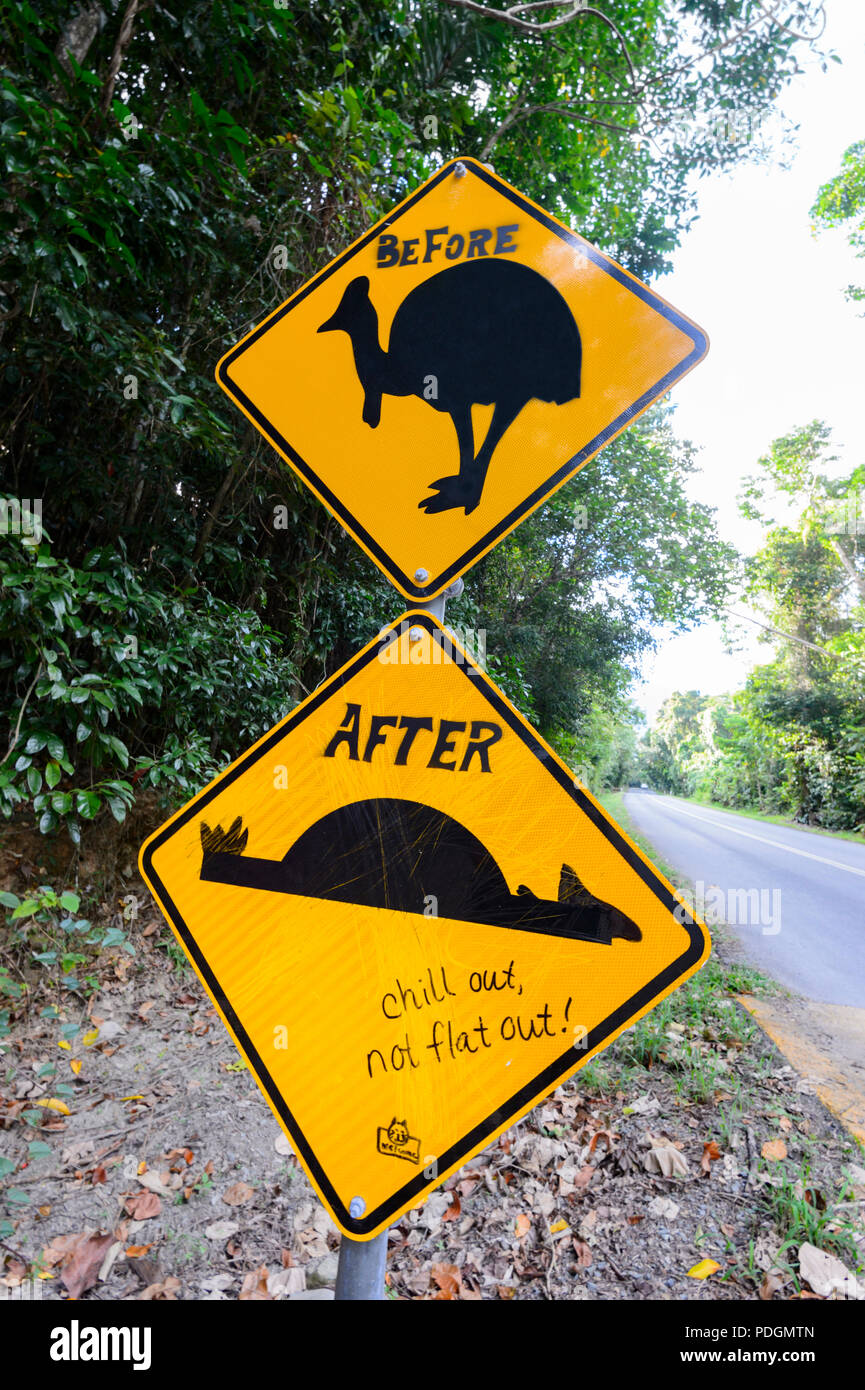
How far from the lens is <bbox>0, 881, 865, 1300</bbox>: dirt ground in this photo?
2107 millimetres

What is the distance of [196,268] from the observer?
397 centimetres

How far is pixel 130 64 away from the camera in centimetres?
421

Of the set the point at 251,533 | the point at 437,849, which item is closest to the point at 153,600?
the point at 251,533

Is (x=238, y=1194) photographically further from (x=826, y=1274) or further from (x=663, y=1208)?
(x=826, y=1274)

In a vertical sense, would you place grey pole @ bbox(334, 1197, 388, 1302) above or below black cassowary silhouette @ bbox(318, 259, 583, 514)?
below

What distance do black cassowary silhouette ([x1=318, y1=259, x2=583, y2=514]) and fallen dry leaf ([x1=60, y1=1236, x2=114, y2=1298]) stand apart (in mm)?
2630

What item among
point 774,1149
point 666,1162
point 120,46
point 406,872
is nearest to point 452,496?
point 406,872

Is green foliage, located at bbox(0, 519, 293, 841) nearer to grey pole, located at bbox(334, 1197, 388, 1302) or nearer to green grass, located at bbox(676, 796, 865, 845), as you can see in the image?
grey pole, located at bbox(334, 1197, 388, 1302)

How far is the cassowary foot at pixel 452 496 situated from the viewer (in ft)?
4.38

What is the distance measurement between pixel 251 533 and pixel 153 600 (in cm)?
143

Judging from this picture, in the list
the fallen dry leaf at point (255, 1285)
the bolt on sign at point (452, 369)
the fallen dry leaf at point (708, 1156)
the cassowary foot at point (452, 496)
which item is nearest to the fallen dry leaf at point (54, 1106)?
the fallen dry leaf at point (255, 1285)

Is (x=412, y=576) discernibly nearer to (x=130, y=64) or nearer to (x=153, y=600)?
(x=153, y=600)

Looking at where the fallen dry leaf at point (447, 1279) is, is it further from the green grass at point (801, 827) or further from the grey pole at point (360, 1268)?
the green grass at point (801, 827)

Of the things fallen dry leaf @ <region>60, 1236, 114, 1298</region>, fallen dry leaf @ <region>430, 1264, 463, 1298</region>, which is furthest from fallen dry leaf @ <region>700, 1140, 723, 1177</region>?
fallen dry leaf @ <region>60, 1236, 114, 1298</region>
